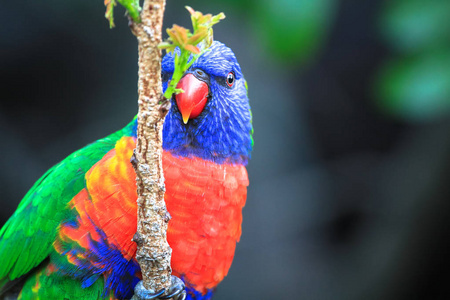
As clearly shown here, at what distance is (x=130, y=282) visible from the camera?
1528 millimetres

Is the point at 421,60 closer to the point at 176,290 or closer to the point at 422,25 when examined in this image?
the point at 422,25

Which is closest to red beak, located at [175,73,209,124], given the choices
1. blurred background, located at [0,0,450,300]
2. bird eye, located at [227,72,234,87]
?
bird eye, located at [227,72,234,87]

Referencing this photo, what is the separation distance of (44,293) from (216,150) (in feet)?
2.67

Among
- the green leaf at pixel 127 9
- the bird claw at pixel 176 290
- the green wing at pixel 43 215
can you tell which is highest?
the green leaf at pixel 127 9

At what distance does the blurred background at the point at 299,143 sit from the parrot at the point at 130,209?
3.72ft

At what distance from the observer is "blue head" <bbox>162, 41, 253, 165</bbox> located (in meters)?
1.55

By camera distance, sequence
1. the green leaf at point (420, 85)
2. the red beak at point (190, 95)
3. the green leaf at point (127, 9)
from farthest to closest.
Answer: the green leaf at point (420, 85) → the red beak at point (190, 95) → the green leaf at point (127, 9)

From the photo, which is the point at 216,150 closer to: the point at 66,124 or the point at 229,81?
the point at 229,81

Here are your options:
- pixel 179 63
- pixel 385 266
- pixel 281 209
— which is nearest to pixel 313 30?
pixel 179 63

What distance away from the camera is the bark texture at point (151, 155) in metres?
0.90

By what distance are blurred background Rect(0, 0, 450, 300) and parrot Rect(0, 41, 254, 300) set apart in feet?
3.72

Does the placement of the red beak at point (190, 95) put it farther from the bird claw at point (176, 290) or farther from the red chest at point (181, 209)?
the bird claw at point (176, 290)

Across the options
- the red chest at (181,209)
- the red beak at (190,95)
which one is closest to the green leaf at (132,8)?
the red beak at (190,95)

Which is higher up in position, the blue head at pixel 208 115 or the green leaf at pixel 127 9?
the green leaf at pixel 127 9
